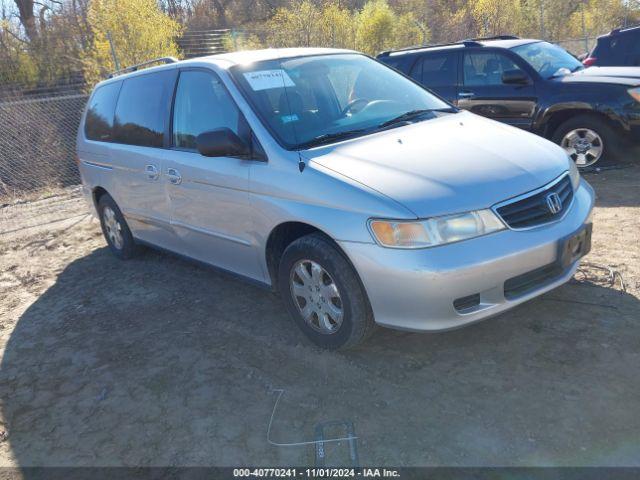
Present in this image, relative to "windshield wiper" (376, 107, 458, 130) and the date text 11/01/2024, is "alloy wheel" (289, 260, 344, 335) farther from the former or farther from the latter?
"windshield wiper" (376, 107, 458, 130)

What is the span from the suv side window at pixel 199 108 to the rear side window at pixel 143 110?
0.22m

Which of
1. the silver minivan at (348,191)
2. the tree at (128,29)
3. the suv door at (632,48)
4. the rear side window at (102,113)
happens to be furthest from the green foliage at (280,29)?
the silver minivan at (348,191)

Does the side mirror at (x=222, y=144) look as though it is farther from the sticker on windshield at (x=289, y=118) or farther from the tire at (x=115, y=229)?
the tire at (x=115, y=229)

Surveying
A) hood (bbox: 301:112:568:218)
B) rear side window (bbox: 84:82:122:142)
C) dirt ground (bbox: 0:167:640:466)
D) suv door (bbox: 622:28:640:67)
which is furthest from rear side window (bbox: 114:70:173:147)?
suv door (bbox: 622:28:640:67)

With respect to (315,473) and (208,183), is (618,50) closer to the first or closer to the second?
(208,183)

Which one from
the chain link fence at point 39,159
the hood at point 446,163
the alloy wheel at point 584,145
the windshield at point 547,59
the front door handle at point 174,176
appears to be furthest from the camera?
the chain link fence at point 39,159

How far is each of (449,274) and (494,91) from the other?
5123 millimetres

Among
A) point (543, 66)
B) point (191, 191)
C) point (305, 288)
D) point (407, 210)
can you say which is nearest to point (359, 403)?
point (305, 288)

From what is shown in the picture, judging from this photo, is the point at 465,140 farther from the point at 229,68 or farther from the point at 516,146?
the point at 229,68

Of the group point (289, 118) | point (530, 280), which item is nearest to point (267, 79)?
point (289, 118)

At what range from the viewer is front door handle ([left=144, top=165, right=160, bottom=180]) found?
4.46 m

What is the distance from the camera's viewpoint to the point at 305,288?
11.2 feet

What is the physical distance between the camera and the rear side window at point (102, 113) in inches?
209

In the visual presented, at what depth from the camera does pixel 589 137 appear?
6.57 meters
